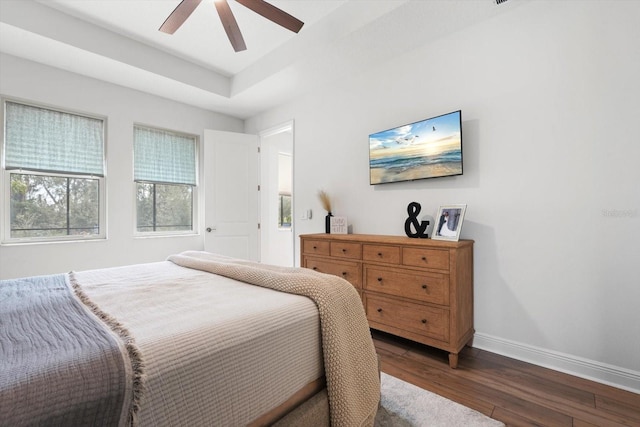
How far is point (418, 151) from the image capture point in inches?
104

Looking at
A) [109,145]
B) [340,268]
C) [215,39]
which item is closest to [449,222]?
[340,268]

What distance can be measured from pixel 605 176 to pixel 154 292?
2.76 metres

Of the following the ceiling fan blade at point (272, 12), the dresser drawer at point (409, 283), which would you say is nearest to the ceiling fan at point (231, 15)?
the ceiling fan blade at point (272, 12)

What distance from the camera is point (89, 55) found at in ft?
9.30

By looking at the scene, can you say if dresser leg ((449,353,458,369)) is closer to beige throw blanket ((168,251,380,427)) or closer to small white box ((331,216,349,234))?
beige throw blanket ((168,251,380,427))

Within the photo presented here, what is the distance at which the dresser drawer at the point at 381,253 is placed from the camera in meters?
2.34

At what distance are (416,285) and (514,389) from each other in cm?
82

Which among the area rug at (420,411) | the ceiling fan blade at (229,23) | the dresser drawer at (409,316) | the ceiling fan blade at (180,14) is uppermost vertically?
the ceiling fan blade at (180,14)

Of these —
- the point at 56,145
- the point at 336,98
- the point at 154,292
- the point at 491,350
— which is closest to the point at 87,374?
the point at 154,292

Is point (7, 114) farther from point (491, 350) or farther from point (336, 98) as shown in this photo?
point (491, 350)

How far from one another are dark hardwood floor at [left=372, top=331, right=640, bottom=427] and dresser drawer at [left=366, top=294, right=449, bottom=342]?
21 centimetres

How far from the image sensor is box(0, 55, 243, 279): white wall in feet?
9.53

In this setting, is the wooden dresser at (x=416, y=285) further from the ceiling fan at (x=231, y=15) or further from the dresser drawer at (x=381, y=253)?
the ceiling fan at (x=231, y=15)

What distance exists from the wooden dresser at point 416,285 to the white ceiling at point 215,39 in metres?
1.78
